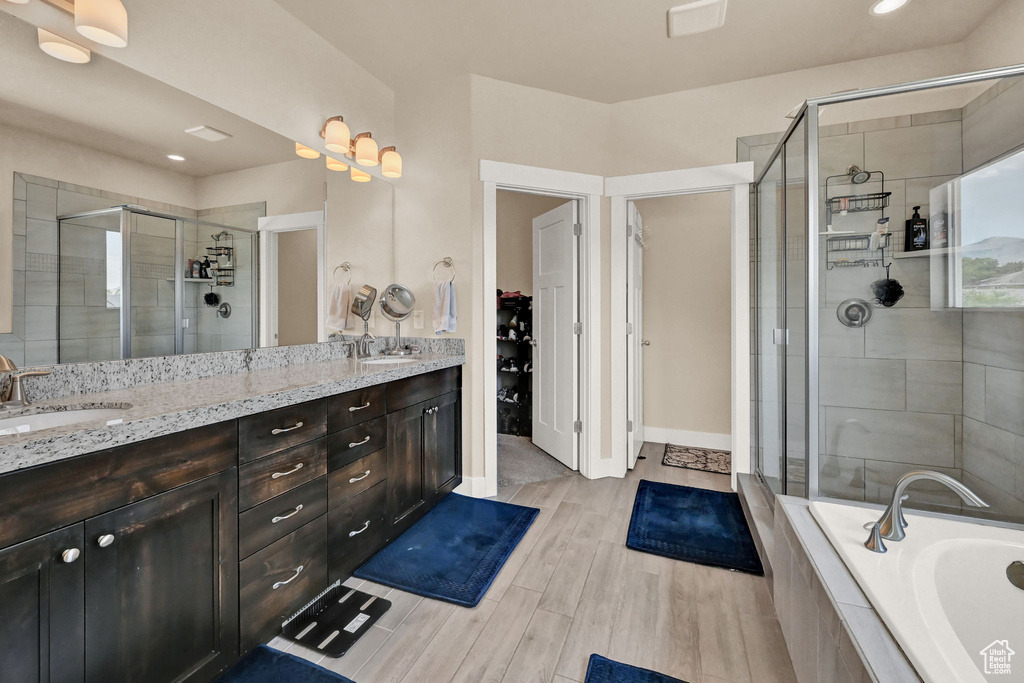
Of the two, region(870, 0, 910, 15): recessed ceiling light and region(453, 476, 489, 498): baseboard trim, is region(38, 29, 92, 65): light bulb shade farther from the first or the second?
region(870, 0, 910, 15): recessed ceiling light

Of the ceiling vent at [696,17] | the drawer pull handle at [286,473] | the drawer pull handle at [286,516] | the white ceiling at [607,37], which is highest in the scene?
the white ceiling at [607,37]

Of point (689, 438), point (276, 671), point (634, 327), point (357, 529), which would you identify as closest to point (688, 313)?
point (634, 327)

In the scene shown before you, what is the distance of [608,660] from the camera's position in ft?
4.82

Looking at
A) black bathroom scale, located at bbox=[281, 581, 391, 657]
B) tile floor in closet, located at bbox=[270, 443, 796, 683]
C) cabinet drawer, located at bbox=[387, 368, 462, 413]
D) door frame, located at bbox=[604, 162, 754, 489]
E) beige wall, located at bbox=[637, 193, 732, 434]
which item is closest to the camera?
tile floor in closet, located at bbox=[270, 443, 796, 683]

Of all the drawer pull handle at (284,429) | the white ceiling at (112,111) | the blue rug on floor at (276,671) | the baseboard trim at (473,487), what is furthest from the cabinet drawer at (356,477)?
the white ceiling at (112,111)

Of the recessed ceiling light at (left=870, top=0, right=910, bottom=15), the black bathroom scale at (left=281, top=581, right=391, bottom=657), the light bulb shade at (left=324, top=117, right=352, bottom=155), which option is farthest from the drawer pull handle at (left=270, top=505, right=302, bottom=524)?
the recessed ceiling light at (left=870, top=0, right=910, bottom=15)

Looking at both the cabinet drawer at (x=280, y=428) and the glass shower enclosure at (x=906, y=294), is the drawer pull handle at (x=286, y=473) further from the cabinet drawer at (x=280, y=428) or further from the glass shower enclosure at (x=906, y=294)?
the glass shower enclosure at (x=906, y=294)

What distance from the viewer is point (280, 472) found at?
4.95 ft

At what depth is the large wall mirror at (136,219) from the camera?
1.35m

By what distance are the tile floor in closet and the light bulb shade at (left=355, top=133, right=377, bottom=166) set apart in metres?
2.28

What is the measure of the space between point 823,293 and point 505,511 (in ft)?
6.45

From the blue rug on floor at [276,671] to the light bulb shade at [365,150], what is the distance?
2.45 m

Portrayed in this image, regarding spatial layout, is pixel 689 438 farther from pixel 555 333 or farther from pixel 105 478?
A: pixel 105 478

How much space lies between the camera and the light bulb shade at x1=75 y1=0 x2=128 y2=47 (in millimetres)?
1437
